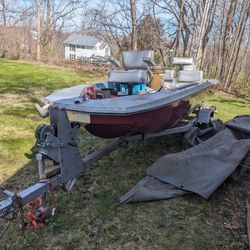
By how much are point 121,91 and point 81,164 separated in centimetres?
157

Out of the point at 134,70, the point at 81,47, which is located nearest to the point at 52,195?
the point at 134,70

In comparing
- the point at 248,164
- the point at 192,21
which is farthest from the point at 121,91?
the point at 192,21

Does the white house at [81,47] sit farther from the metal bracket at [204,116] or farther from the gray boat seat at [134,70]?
the metal bracket at [204,116]

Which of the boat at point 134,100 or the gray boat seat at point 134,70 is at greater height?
the gray boat seat at point 134,70

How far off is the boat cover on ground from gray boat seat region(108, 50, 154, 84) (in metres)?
1.19

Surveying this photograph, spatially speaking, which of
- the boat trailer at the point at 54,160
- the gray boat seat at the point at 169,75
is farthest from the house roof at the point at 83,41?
the boat trailer at the point at 54,160

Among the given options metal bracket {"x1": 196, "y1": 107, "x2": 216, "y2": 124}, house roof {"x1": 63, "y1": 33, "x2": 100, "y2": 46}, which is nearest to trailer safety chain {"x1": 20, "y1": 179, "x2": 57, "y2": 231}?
metal bracket {"x1": 196, "y1": 107, "x2": 216, "y2": 124}

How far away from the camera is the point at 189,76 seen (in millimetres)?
4219

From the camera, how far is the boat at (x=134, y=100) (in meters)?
2.33

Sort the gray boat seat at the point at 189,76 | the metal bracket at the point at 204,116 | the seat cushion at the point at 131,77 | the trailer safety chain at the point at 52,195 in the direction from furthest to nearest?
the gray boat seat at the point at 189,76 < the metal bracket at the point at 204,116 < the seat cushion at the point at 131,77 < the trailer safety chain at the point at 52,195

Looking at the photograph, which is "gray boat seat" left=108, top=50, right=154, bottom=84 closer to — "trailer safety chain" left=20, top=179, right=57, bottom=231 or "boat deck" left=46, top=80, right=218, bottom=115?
"boat deck" left=46, top=80, right=218, bottom=115

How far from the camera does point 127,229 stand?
2.21 m

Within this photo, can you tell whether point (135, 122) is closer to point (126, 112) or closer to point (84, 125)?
point (126, 112)

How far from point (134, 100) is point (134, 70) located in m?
1.36
